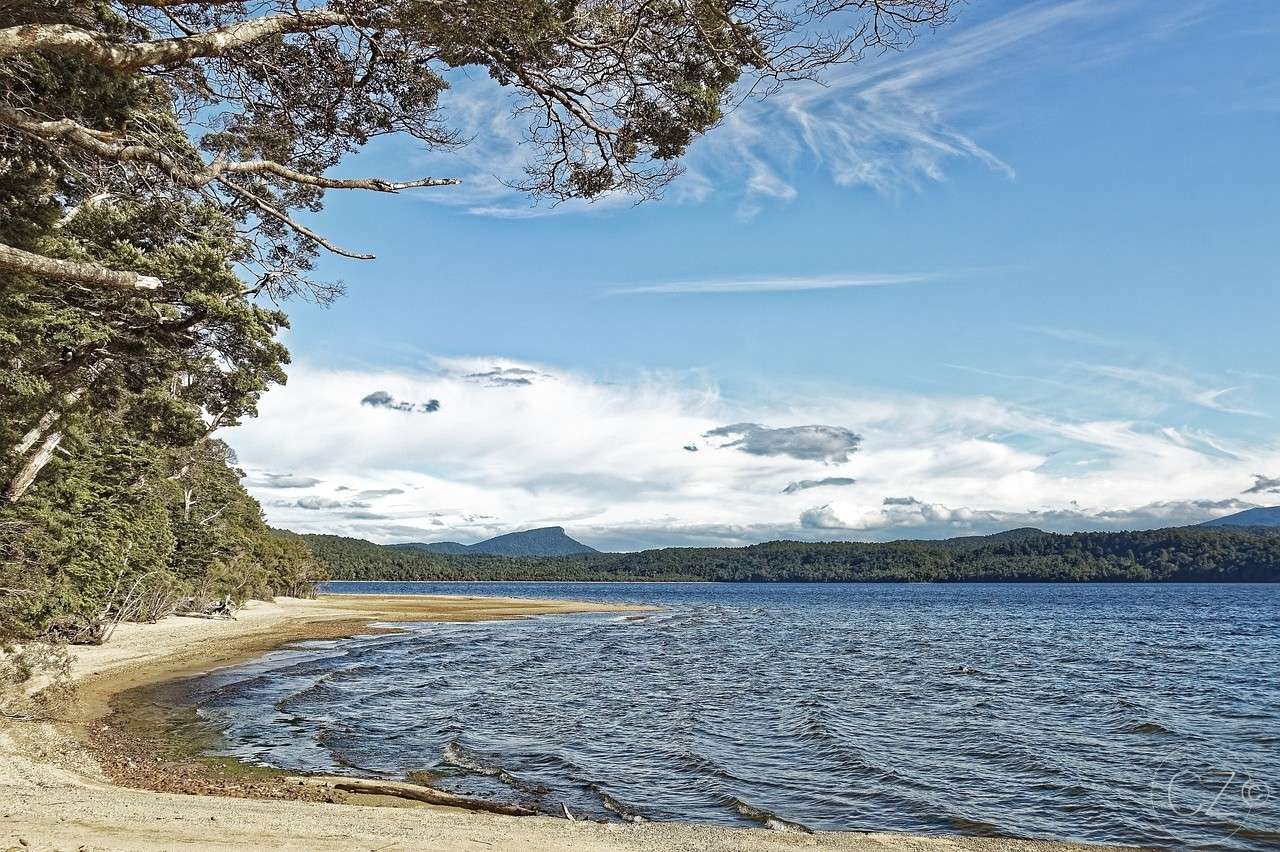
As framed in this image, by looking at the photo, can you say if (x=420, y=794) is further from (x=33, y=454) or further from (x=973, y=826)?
(x=33, y=454)

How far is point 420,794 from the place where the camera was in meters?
13.6

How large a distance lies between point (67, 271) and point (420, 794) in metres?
9.69

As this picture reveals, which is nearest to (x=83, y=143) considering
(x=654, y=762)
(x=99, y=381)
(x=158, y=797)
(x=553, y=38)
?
(x=553, y=38)

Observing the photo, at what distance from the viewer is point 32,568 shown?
20141mm

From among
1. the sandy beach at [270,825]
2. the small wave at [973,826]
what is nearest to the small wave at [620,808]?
the sandy beach at [270,825]

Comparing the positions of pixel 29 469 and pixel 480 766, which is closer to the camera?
pixel 480 766

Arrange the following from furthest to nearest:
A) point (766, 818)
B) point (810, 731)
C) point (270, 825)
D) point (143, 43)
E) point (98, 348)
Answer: point (810, 731)
point (98, 348)
point (766, 818)
point (270, 825)
point (143, 43)

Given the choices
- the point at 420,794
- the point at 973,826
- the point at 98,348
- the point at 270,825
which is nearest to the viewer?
the point at 270,825

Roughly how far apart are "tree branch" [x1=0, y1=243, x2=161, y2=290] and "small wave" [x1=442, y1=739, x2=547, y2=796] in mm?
10606

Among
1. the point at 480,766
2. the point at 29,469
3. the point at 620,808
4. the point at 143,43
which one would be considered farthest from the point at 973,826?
the point at 29,469

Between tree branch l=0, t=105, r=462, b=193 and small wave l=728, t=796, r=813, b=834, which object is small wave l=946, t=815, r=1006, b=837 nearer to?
small wave l=728, t=796, r=813, b=834

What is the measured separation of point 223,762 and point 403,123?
1195 centimetres

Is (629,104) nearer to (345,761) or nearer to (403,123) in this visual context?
(403,123)

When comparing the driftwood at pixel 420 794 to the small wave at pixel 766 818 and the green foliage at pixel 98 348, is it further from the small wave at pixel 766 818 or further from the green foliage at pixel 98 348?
the green foliage at pixel 98 348
